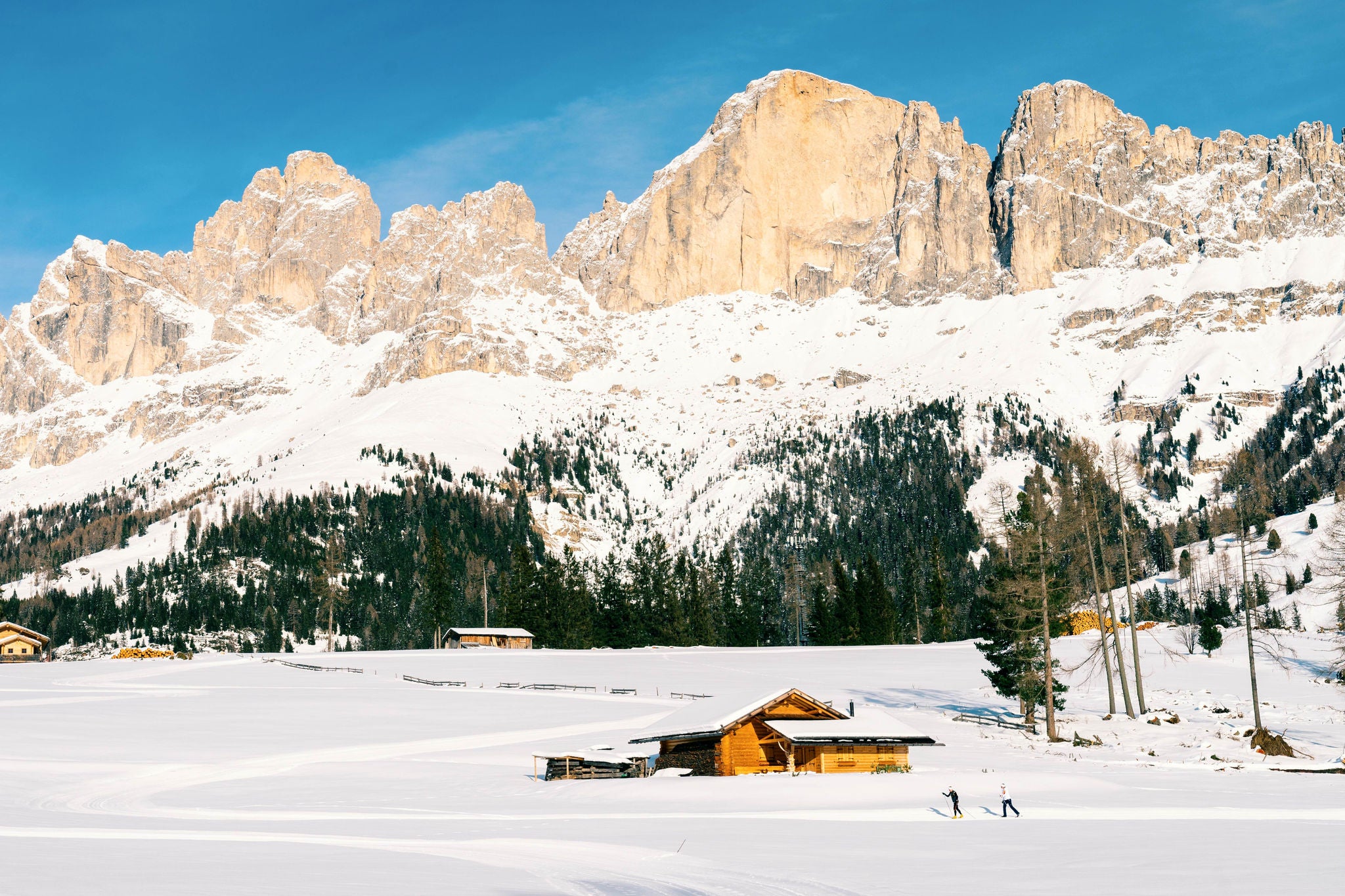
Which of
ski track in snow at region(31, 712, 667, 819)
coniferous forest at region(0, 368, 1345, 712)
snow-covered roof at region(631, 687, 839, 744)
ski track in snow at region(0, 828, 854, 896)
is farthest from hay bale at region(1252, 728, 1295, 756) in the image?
ski track in snow at region(0, 828, 854, 896)

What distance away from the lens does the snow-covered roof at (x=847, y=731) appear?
42.0m

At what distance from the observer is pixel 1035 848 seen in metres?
23.1

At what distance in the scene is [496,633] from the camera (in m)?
116

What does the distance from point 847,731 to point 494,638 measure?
78269 millimetres

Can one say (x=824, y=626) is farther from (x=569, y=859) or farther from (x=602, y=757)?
(x=569, y=859)

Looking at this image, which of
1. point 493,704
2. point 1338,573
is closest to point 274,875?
point 1338,573

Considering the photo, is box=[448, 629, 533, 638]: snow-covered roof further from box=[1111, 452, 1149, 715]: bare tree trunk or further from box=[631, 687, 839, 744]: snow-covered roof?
box=[1111, 452, 1149, 715]: bare tree trunk

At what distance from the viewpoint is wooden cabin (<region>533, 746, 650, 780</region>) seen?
4203 centimetres

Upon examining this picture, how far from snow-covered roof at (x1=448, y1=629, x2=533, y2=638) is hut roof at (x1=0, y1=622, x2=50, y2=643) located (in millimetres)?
42118

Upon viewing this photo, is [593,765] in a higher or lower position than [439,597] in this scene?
lower

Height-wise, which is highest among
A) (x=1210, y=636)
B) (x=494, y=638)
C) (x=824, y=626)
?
(x=824, y=626)

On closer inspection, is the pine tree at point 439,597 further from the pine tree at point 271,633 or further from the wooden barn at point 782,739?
the wooden barn at point 782,739

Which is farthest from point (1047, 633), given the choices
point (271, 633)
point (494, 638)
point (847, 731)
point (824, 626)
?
point (271, 633)

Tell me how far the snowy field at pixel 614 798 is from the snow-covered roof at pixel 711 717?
2226mm
